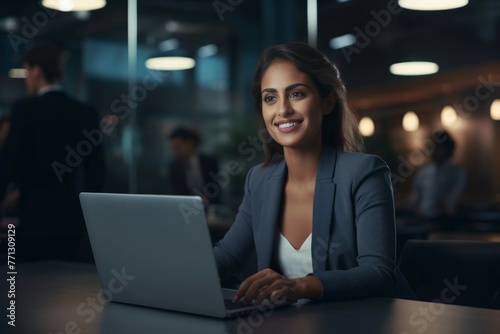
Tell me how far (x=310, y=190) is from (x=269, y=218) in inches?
6.1

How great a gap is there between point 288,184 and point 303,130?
0.68 ft

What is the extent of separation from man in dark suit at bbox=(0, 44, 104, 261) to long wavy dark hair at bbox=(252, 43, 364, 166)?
143cm

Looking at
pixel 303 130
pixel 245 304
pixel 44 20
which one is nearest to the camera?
pixel 245 304

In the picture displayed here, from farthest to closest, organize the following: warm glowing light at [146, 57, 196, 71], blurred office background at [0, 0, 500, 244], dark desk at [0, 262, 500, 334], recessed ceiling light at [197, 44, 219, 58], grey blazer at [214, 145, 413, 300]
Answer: recessed ceiling light at [197, 44, 219, 58] < warm glowing light at [146, 57, 196, 71] < blurred office background at [0, 0, 500, 244] < grey blazer at [214, 145, 413, 300] < dark desk at [0, 262, 500, 334]

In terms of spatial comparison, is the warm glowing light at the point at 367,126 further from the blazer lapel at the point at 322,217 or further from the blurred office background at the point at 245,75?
the blazer lapel at the point at 322,217

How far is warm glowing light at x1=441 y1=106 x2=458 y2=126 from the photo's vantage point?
6.21 m

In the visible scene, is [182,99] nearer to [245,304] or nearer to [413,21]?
[413,21]

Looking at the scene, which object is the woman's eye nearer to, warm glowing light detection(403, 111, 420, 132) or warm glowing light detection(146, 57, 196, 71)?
warm glowing light detection(403, 111, 420, 132)

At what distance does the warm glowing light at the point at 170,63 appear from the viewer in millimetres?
7844

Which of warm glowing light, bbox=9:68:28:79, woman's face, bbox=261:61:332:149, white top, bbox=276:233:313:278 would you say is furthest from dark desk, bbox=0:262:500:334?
warm glowing light, bbox=9:68:28:79

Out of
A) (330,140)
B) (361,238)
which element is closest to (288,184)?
(330,140)

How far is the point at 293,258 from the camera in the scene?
2.12 metres

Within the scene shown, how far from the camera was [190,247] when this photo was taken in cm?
145

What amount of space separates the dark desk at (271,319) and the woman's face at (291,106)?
2.00 ft
